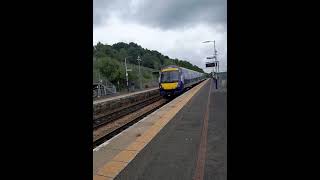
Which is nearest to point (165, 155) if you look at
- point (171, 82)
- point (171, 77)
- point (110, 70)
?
point (171, 82)

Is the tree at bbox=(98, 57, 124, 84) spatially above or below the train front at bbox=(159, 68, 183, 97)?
above

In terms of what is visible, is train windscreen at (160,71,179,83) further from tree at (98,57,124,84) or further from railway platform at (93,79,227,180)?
tree at (98,57,124,84)

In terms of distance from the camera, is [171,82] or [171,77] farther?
[171,77]

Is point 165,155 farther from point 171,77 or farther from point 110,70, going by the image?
point 110,70

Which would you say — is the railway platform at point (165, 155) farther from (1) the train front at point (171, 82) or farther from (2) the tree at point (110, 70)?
(2) the tree at point (110, 70)

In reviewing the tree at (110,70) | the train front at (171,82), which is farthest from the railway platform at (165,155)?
the tree at (110,70)

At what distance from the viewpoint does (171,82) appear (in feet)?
70.2

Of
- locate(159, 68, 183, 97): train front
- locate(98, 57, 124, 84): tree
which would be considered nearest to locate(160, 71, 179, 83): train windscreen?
locate(159, 68, 183, 97): train front

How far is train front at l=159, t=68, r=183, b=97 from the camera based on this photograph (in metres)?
21.3

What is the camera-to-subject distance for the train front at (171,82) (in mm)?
21328
